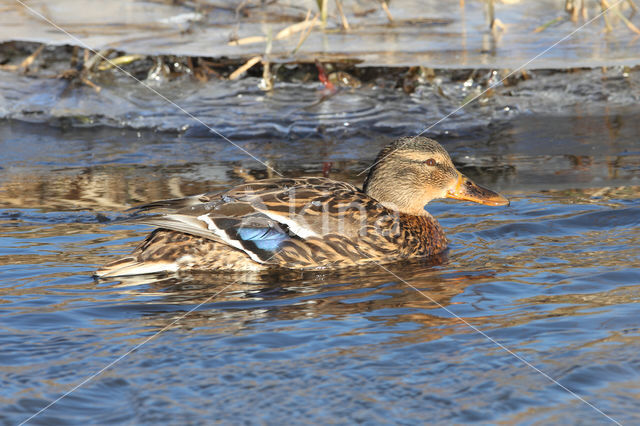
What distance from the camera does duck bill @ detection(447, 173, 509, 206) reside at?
6.63 m

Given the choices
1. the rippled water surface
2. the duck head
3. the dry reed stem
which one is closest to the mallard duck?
the rippled water surface

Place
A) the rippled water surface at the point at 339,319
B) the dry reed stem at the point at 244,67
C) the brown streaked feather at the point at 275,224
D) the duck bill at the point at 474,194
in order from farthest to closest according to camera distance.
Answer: the dry reed stem at the point at 244,67 < the duck bill at the point at 474,194 < the brown streaked feather at the point at 275,224 < the rippled water surface at the point at 339,319

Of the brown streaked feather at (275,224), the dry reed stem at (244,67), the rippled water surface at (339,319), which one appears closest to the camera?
the rippled water surface at (339,319)

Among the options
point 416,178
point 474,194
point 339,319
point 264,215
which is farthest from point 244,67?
point 339,319

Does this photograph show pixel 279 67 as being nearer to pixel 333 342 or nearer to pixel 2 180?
pixel 2 180

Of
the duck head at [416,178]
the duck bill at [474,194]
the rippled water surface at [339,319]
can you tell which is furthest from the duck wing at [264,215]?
the duck bill at [474,194]

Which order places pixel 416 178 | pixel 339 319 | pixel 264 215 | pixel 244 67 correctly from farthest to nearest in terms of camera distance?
1. pixel 244 67
2. pixel 416 178
3. pixel 264 215
4. pixel 339 319

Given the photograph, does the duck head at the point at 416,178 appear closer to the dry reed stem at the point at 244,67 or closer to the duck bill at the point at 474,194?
the duck bill at the point at 474,194

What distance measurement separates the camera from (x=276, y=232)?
19.5 feet

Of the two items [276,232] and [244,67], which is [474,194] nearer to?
[276,232]

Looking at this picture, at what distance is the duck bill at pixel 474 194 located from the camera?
6.63 meters

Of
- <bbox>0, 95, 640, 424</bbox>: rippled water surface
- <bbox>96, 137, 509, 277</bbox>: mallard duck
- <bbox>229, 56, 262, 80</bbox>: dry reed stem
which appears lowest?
<bbox>0, 95, 640, 424</bbox>: rippled water surface

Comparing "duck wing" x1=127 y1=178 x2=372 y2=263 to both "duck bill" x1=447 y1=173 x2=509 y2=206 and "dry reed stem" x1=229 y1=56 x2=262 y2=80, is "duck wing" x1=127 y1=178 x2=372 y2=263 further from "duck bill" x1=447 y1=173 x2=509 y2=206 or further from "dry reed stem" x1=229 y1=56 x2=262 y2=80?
"dry reed stem" x1=229 y1=56 x2=262 y2=80

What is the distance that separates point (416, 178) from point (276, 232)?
4.15 ft
